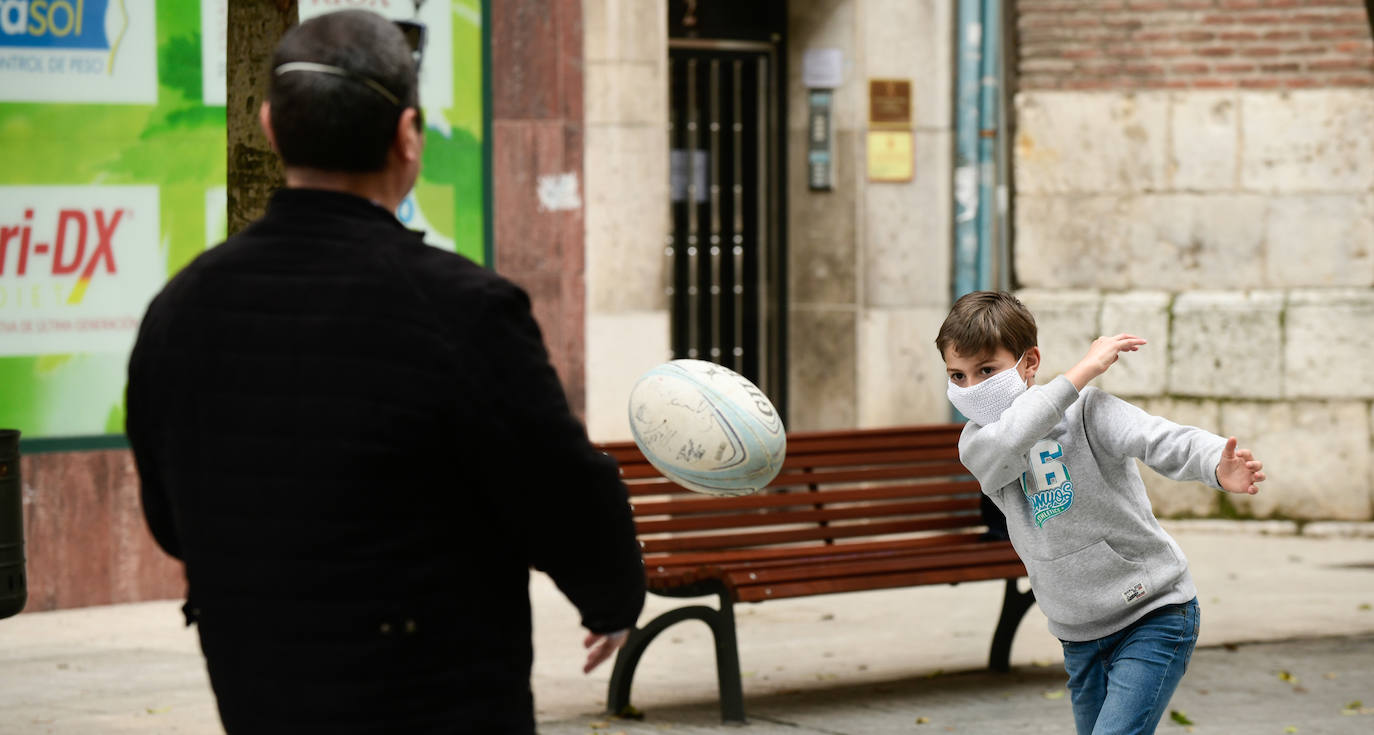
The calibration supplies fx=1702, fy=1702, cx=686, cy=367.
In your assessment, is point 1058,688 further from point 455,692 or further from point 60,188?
point 60,188

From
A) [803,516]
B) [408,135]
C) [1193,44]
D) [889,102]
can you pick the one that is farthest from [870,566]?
[1193,44]

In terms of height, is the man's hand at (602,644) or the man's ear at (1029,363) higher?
the man's ear at (1029,363)

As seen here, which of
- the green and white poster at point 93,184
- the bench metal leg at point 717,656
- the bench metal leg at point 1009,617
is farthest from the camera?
the green and white poster at point 93,184

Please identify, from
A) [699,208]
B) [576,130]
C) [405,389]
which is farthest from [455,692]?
[699,208]

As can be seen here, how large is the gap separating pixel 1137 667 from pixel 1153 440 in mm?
505

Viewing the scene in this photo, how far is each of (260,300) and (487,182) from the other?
268 inches

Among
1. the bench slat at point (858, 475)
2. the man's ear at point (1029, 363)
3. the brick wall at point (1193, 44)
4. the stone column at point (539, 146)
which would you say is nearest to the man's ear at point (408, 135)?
the man's ear at point (1029, 363)

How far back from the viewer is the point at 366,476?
2139 millimetres

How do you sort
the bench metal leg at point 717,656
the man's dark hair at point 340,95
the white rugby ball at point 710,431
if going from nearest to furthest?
the man's dark hair at point 340,95 < the white rugby ball at point 710,431 < the bench metal leg at point 717,656

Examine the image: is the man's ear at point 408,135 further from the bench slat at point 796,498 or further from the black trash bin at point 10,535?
the bench slat at point 796,498

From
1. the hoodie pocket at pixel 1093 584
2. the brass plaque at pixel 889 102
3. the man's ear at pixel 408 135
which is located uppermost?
the brass plaque at pixel 889 102

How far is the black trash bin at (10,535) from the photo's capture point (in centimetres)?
559

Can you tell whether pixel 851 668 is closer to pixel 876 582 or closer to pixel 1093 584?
pixel 876 582

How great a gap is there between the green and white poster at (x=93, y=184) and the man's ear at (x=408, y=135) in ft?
20.4
